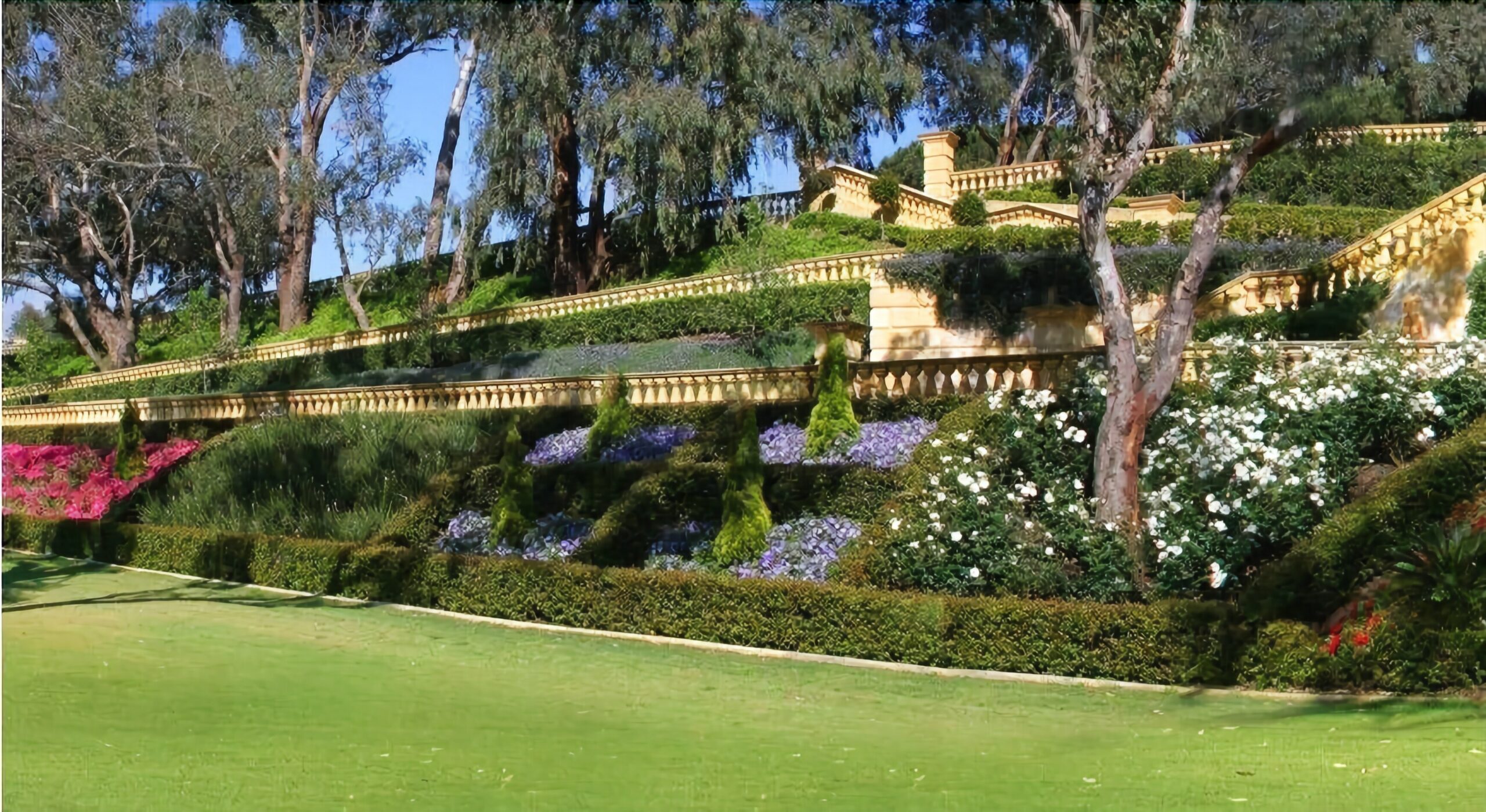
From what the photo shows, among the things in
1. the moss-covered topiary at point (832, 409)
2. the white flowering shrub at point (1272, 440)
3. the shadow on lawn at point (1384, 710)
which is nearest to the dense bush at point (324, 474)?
the moss-covered topiary at point (832, 409)

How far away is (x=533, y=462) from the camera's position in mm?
20703

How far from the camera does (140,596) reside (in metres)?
18.1

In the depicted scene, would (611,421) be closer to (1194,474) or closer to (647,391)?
(647,391)

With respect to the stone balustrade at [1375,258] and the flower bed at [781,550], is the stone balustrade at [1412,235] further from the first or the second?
the flower bed at [781,550]

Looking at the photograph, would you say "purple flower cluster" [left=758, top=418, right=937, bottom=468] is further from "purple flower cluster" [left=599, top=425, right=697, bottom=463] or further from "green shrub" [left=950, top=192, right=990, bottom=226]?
"green shrub" [left=950, top=192, right=990, bottom=226]

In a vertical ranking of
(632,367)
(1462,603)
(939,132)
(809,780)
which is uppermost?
(939,132)

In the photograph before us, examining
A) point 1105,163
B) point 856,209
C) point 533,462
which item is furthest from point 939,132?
point 1105,163

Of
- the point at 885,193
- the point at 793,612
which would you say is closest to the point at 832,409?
the point at 793,612

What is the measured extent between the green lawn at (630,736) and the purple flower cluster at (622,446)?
5.88 m

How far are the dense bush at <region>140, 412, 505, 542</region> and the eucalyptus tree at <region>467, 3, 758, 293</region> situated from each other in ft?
36.0

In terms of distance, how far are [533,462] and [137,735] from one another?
1181 cm

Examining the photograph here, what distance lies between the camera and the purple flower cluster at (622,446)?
65.3 feet

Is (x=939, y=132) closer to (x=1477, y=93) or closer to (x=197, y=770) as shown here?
(x=1477, y=93)

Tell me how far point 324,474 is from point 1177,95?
48.3 ft
